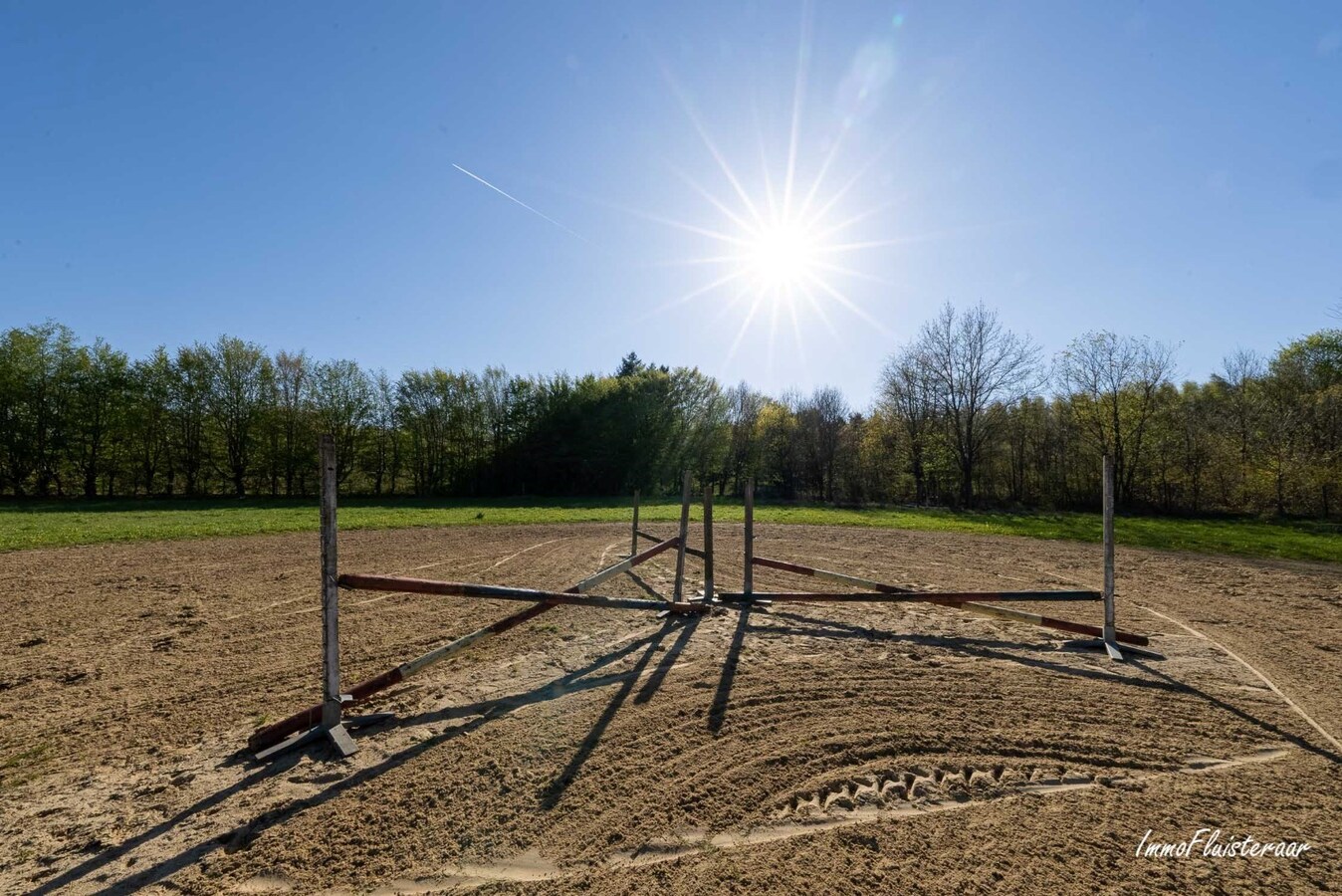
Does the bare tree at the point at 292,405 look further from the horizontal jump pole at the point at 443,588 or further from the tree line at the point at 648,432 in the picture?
the horizontal jump pole at the point at 443,588

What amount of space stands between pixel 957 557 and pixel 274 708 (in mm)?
14968

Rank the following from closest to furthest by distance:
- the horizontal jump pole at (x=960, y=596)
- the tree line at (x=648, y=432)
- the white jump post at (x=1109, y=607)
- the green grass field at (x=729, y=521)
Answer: the white jump post at (x=1109, y=607) → the horizontal jump pole at (x=960, y=596) → the green grass field at (x=729, y=521) → the tree line at (x=648, y=432)

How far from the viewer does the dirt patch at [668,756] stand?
3064 millimetres

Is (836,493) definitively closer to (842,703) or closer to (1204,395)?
(1204,395)

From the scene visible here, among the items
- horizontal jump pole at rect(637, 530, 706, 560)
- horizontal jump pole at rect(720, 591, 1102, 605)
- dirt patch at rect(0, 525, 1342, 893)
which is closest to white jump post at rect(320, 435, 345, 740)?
dirt patch at rect(0, 525, 1342, 893)

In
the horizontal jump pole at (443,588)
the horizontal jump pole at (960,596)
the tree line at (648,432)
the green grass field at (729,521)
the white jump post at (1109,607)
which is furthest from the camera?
the tree line at (648,432)

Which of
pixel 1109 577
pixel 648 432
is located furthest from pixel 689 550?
pixel 648 432

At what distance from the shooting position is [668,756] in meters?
4.16

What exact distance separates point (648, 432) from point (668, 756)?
41586 millimetres

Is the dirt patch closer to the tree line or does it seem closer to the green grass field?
the green grass field

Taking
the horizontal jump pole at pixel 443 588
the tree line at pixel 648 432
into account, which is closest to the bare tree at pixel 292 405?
the tree line at pixel 648 432

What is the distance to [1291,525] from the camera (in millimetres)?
25031

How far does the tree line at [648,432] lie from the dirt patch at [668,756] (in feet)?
107

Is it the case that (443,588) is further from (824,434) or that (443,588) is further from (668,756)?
(824,434)
